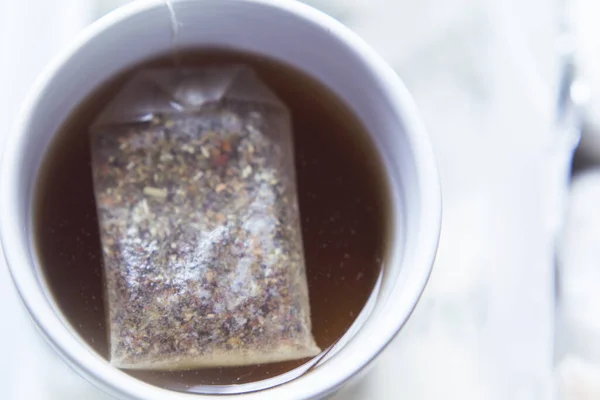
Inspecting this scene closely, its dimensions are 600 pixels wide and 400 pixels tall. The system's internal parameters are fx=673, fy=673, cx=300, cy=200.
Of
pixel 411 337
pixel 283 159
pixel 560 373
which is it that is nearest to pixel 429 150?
pixel 283 159

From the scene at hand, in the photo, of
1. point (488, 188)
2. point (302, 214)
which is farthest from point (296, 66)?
point (488, 188)

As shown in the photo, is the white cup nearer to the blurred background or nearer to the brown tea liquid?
the brown tea liquid

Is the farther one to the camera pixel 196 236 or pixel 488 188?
pixel 488 188

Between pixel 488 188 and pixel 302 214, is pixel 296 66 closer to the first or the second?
pixel 302 214

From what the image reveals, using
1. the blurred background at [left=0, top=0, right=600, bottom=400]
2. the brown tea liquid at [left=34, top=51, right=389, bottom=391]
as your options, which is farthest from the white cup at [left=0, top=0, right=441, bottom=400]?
the blurred background at [left=0, top=0, right=600, bottom=400]

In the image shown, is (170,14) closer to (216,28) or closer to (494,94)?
(216,28)
